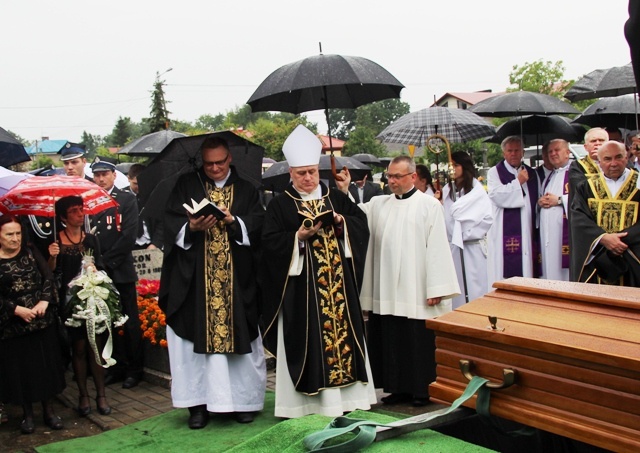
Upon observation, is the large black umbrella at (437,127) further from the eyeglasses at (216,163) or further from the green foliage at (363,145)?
the green foliage at (363,145)

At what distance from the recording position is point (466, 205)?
7293mm

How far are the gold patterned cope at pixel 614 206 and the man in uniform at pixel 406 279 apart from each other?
1.55 meters

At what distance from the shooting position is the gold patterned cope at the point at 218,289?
221 inches

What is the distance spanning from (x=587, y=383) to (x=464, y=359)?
1.27 feet

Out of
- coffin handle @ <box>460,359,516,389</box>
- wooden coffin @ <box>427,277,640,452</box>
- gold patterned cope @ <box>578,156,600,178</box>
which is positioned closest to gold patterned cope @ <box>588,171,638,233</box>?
gold patterned cope @ <box>578,156,600,178</box>

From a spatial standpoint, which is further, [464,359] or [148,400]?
[148,400]

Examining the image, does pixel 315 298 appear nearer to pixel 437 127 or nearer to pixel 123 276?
pixel 123 276

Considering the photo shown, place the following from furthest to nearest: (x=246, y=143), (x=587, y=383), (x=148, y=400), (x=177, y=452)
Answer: (x=148, y=400) → (x=246, y=143) → (x=177, y=452) → (x=587, y=383)

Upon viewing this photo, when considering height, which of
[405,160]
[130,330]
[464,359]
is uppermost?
[405,160]

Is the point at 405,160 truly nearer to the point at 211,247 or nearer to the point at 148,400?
the point at 211,247

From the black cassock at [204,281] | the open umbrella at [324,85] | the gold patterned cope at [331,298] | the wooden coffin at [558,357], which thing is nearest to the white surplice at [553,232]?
the open umbrella at [324,85]

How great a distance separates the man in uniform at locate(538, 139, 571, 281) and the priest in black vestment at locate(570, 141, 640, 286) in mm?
1490

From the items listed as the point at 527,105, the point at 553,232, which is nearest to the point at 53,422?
the point at 553,232

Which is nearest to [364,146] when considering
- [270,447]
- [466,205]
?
[466,205]
